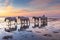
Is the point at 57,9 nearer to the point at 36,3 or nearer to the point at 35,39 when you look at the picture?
the point at 36,3

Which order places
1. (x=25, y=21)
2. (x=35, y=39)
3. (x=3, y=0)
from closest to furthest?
(x=35, y=39)
(x=3, y=0)
(x=25, y=21)

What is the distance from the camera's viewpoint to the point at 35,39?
3414 mm

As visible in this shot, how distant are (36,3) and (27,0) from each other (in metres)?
0.30

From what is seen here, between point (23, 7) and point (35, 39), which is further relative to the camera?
point (23, 7)

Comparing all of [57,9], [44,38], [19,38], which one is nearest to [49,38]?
[44,38]

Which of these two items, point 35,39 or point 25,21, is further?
point 25,21

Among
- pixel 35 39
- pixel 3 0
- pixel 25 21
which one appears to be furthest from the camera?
pixel 25 21

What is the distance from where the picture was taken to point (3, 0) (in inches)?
157

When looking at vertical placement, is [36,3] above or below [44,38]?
above

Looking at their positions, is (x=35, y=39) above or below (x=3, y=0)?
below

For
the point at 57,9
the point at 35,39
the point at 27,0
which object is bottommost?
the point at 35,39

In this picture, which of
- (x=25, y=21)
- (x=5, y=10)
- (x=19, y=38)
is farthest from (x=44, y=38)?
(x=25, y=21)

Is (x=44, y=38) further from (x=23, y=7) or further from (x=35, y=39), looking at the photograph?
(x=23, y=7)

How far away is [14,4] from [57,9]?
1.30 meters
